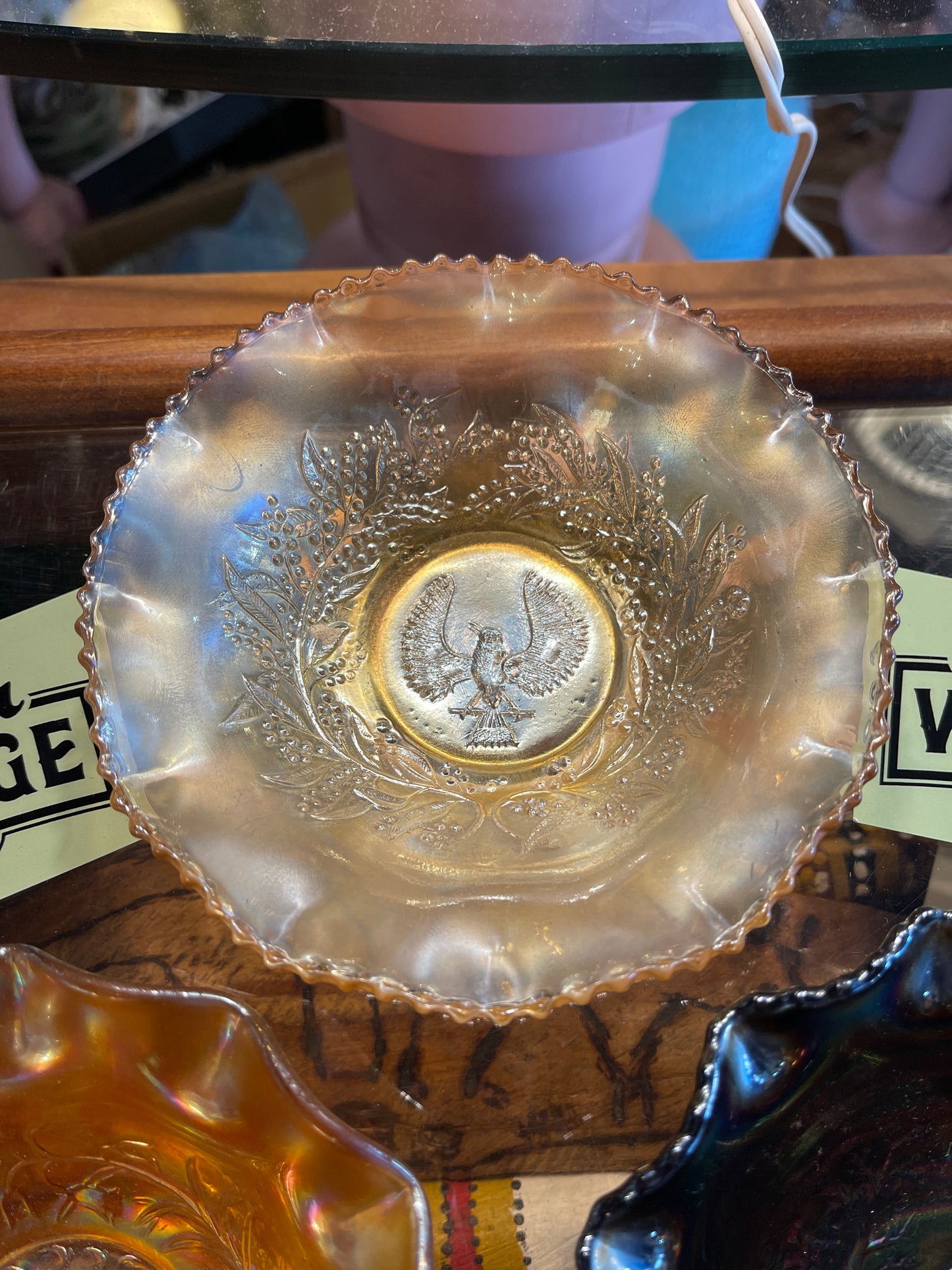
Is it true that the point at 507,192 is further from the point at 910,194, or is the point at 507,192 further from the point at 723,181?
the point at 910,194

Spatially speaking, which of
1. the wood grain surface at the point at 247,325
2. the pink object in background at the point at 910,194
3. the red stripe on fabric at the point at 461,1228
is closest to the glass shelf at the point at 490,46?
the wood grain surface at the point at 247,325

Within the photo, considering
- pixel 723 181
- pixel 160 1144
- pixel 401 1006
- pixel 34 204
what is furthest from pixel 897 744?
pixel 34 204

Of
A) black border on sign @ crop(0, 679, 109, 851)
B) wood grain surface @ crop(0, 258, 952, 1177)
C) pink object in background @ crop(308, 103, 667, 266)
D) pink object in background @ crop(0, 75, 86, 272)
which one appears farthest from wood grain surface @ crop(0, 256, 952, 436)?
pink object in background @ crop(0, 75, 86, 272)

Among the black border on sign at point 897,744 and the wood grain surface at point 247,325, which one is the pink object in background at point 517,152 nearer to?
the wood grain surface at point 247,325

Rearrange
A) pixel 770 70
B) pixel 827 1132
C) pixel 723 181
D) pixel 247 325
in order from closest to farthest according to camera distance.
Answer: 1. pixel 827 1132
2. pixel 770 70
3. pixel 247 325
4. pixel 723 181

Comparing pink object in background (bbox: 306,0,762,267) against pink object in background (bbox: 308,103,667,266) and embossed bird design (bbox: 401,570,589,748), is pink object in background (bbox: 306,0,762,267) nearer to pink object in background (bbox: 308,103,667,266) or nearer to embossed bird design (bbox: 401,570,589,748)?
pink object in background (bbox: 308,103,667,266)

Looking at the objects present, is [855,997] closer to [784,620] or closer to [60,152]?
[784,620]
